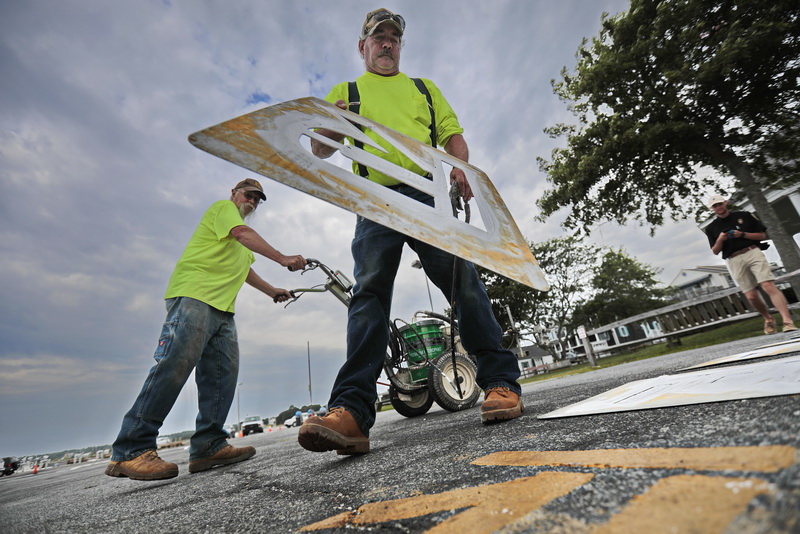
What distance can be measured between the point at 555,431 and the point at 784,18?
38.6 feet

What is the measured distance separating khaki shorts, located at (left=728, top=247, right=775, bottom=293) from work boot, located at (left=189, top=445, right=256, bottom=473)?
590 centimetres

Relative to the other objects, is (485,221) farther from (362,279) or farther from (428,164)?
(362,279)

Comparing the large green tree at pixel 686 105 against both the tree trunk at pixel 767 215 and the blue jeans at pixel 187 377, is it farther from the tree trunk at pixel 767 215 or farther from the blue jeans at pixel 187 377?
the blue jeans at pixel 187 377

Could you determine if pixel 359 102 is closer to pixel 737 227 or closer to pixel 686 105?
pixel 737 227

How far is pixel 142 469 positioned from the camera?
6.46 ft

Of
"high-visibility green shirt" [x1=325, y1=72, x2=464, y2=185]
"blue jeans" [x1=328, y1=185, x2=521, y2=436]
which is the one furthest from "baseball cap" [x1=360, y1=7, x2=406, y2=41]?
"blue jeans" [x1=328, y1=185, x2=521, y2=436]

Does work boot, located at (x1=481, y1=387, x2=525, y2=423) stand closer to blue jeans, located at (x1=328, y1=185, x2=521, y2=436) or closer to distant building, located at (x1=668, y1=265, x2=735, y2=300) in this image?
blue jeans, located at (x1=328, y1=185, x2=521, y2=436)

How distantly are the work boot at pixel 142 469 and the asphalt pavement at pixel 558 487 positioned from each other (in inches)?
23.4

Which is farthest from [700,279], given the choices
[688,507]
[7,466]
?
[7,466]

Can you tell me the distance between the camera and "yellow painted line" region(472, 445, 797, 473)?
0.45 m

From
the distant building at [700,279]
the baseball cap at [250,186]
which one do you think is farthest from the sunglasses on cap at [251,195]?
the distant building at [700,279]

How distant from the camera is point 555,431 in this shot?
112 centimetres

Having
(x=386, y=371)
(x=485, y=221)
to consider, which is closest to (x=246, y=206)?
(x=386, y=371)

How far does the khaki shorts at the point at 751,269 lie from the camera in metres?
4.49
